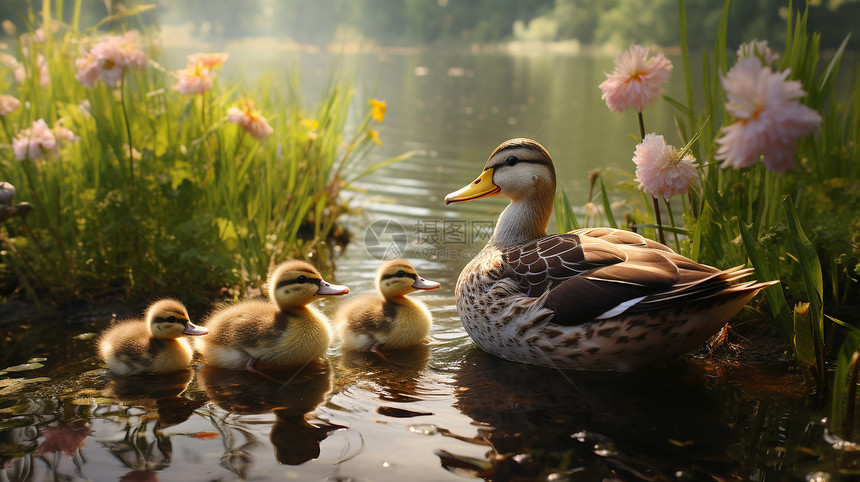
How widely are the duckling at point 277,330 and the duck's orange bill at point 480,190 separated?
3.25 feet

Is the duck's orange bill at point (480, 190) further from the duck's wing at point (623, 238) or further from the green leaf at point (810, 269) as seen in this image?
the green leaf at point (810, 269)

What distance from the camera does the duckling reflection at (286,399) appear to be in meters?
3.13

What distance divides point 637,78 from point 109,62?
11.7 ft

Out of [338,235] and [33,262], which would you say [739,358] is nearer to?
[338,235]

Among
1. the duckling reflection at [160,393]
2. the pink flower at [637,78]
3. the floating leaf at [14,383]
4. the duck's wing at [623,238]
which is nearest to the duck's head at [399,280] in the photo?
the duck's wing at [623,238]

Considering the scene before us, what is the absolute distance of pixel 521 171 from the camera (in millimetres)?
4348

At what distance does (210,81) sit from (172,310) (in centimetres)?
202

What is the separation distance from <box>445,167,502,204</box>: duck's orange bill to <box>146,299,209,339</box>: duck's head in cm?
176

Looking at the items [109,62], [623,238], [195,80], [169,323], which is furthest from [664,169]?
[109,62]

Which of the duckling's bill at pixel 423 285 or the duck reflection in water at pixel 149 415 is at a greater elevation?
the duckling's bill at pixel 423 285

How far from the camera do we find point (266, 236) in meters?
5.50

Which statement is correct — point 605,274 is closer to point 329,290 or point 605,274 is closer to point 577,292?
point 577,292

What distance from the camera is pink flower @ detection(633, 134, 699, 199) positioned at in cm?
370

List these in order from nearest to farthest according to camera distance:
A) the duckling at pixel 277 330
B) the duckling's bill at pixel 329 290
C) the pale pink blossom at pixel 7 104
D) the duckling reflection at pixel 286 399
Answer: the duckling reflection at pixel 286 399, the duckling at pixel 277 330, the duckling's bill at pixel 329 290, the pale pink blossom at pixel 7 104
